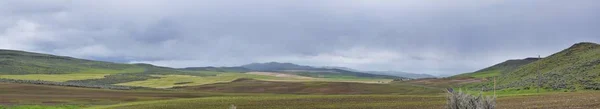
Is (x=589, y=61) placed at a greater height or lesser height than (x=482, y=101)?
greater

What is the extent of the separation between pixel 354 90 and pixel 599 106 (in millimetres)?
69620

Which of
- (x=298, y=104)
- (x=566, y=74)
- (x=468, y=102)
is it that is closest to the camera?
(x=468, y=102)

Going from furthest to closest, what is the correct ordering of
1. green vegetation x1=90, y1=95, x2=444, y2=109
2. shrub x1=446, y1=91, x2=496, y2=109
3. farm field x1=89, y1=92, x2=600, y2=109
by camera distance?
1. green vegetation x1=90, y1=95, x2=444, y2=109
2. farm field x1=89, y1=92, x2=600, y2=109
3. shrub x1=446, y1=91, x2=496, y2=109

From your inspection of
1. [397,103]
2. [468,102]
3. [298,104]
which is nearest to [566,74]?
[397,103]

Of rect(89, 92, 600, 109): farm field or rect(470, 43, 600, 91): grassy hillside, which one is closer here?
rect(89, 92, 600, 109): farm field

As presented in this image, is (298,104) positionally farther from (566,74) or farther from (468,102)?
(566,74)

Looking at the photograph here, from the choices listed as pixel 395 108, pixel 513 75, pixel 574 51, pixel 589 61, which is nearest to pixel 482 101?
pixel 395 108

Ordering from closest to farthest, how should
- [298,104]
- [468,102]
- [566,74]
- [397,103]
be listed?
[468,102] < [397,103] < [298,104] < [566,74]

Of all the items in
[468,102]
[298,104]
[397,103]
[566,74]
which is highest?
[566,74]

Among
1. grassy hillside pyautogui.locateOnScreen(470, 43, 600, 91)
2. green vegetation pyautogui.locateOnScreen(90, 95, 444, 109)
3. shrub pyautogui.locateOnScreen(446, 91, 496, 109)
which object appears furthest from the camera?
grassy hillside pyautogui.locateOnScreen(470, 43, 600, 91)

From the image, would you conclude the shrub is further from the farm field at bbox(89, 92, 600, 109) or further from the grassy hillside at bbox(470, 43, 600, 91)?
the grassy hillside at bbox(470, 43, 600, 91)

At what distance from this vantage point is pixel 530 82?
287 feet

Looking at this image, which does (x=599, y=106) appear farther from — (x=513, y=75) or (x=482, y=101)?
(x=513, y=75)

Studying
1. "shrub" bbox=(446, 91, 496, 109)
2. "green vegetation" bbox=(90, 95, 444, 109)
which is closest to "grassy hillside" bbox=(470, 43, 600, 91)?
"green vegetation" bbox=(90, 95, 444, 109)
